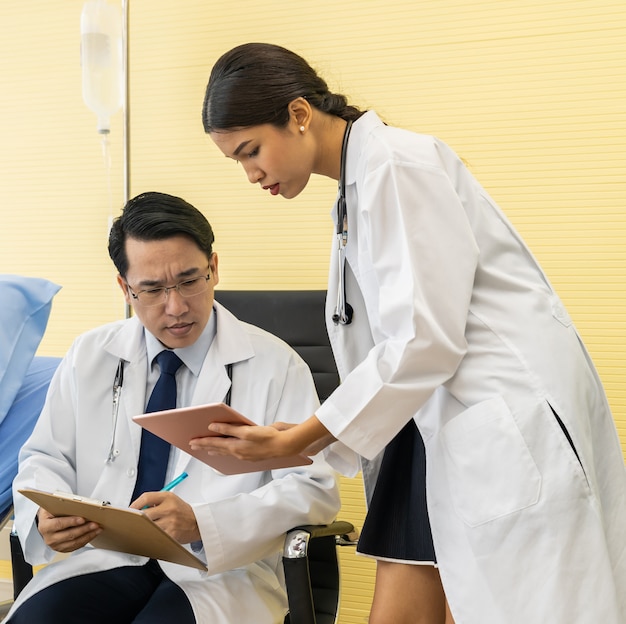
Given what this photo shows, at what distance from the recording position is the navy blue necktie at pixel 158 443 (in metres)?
1.76

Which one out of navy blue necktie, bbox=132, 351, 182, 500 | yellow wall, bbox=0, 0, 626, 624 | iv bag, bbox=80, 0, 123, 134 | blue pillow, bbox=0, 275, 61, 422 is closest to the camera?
navy blue necktie, bbox=132, 351, 182, 500

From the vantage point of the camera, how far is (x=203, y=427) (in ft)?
4.45

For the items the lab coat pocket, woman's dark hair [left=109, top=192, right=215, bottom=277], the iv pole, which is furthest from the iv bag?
the lab coat pocket

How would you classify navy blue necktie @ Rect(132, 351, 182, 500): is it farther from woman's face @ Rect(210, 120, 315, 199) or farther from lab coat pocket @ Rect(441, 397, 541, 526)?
lab coat pocket @ Rect(441, 397, 541, 526)

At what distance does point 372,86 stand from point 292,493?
59.1 inches

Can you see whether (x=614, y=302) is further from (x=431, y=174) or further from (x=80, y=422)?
(x=80, y=422)

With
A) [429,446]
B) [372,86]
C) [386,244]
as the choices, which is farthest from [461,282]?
[372,86]

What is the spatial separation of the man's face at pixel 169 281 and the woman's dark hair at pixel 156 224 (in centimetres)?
1

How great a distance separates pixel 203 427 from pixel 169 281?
0.53 metres

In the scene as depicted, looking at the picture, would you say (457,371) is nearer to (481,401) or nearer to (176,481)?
(481,401)

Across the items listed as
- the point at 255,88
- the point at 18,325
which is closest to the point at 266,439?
the point at 255,88

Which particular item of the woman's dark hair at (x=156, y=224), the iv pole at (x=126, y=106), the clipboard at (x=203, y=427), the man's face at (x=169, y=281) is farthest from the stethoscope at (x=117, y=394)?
the iv pole at (x=126, y=106)

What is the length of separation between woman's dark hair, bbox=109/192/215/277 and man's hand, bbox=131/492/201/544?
0.54m

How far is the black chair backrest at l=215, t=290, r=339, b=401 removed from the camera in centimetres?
206
